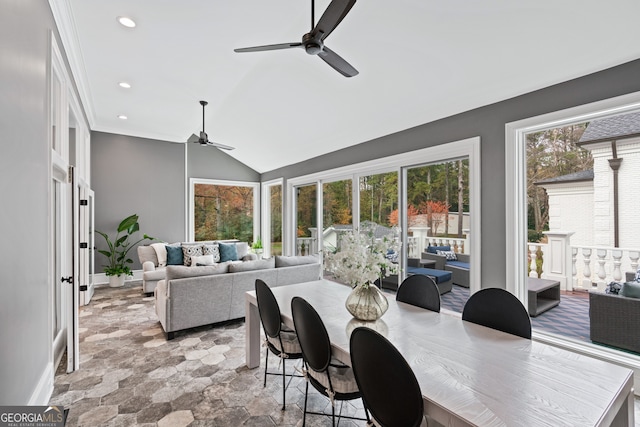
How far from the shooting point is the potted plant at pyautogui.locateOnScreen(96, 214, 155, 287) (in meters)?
5.93

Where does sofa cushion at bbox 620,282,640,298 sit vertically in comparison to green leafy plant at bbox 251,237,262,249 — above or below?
above

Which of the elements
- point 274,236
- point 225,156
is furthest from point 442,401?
point 225,156

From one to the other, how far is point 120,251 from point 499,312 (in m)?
7.03

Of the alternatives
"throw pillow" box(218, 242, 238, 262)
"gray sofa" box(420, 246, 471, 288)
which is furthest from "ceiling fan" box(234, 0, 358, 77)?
"throw pillow" box(218, 242, 238, 262)

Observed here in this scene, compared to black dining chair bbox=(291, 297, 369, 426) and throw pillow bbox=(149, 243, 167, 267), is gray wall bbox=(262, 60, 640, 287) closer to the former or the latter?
black dining chair bbox=(291, 297, 369, 426)

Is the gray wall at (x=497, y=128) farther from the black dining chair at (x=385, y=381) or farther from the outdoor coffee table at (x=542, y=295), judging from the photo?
the black dining chair at (x=385, y=381)

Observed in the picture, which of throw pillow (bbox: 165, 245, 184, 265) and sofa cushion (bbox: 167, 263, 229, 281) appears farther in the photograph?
throw pillow (bbox: 165, 245, 184, 265)

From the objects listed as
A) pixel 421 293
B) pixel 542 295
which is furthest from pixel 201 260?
pixel 542 295

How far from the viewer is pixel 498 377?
1.24m

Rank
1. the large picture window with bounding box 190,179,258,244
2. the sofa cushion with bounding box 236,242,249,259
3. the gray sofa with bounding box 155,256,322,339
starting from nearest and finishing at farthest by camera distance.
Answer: the gray sofa with bounding box 155,256,322,339, the sofa cushion with bounding box 236,242,249,259, the large picture window with bounding box 190,179,258,244

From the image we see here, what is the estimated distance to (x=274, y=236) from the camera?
7.87m

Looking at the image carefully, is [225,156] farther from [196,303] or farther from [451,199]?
[451,199]

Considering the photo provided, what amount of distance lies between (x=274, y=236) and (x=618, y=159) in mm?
6557

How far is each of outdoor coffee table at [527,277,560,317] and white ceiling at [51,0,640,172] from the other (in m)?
1.95
